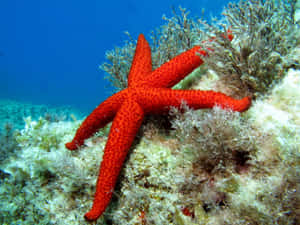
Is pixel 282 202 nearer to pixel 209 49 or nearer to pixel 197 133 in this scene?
pixel 197 133

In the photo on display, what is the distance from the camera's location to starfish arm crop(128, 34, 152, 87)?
3.56 m

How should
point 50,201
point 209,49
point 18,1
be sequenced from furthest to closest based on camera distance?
point 18,1 < point 50,201 < point 209,49

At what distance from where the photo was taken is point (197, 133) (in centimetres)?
244

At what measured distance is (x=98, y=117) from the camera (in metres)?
3.39

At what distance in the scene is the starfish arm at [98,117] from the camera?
3.30 m

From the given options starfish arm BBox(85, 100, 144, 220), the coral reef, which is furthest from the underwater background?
starfish arm BBox(85, 100, 144, 220)

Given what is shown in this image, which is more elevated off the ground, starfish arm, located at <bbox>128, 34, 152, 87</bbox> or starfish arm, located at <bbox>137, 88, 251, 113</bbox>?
starfish arm, located at <bbox>128, 34, 152, 87</bbox>

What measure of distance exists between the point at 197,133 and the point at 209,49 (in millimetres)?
1526

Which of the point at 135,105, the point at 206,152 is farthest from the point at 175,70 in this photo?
the point at 206,152

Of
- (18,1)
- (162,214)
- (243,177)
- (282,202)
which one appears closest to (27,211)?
(162,214)

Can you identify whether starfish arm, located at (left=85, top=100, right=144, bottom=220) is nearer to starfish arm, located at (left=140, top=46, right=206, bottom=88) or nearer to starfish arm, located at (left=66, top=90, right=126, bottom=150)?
starfish arm, located at (left=66, top=90, right=126, bottom=150)

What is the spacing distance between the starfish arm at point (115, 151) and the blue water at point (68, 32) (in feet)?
427

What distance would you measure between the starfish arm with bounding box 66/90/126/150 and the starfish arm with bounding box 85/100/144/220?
8.3 inches

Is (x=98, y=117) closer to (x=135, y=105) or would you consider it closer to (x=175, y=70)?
(x=135, y=105)
